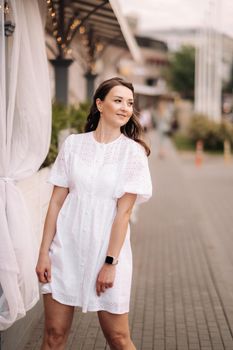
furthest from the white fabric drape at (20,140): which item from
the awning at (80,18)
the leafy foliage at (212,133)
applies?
the leafy foliage at (212,133)

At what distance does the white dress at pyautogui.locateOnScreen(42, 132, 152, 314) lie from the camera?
11.2 feet

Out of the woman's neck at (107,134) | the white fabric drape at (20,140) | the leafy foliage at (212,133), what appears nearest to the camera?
the woman's neck at (107,134)

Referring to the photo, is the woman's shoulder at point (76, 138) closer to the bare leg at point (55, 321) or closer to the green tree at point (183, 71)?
the bare leg at point (55, 321)

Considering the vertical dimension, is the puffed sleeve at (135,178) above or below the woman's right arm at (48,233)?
above

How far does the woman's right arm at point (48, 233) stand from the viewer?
11.3ft

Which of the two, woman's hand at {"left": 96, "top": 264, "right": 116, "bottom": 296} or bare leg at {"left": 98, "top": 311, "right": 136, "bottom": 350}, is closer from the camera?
woman's hand at {"left": 96, "top": 264, "right": 116, "bottom": 296}

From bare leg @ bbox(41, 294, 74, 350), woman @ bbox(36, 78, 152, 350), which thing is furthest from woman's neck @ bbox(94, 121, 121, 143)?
bare leg @ bbox(41, 294, 74, 350)

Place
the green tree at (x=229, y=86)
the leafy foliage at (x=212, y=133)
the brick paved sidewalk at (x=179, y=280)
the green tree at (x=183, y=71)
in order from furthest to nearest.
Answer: the green tree at (x=229, y=86) → the green tree at (x=183, y=71) → the leafy foliage at (x=212, y=133) → the brick paved sidewalk at (x=179, y=280)

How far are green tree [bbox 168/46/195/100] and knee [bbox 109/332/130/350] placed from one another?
76656 millimetres

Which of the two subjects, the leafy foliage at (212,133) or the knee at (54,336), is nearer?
the knee at (54,336)

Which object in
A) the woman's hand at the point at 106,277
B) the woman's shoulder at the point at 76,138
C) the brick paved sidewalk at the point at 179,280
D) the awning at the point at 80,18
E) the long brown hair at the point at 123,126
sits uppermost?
the awning at the point at 80,18

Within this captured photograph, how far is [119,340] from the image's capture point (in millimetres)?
3496

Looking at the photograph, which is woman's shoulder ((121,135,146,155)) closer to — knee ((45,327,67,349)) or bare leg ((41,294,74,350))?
bare leg ((41,294,74,350))

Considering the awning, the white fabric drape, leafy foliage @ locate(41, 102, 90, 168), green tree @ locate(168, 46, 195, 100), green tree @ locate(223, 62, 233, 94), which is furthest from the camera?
green tree @ locate(223, 62, 233, 94)
